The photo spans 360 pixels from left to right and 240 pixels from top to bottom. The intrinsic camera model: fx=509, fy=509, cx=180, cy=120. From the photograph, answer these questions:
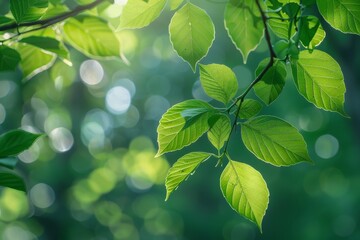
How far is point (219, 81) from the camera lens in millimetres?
489

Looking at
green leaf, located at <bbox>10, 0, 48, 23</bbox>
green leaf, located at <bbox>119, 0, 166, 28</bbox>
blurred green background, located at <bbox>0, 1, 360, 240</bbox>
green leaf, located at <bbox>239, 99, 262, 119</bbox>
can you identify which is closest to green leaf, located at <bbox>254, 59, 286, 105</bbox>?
green leaf, located at <bbox>239, 99, 262, 119</bbox>

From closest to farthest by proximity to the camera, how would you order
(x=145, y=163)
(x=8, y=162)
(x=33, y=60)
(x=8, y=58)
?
(x=8, y=162) → (x=8, y=58) → (x=33, y=60) → (x=145, y=163)

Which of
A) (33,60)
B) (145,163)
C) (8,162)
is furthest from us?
(145,163)

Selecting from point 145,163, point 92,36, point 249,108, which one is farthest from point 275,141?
point 145,163

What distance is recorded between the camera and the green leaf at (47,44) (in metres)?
0.55

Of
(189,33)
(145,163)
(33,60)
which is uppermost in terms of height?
(189,33)

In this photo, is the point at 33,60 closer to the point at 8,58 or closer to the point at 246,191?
the point at 8,58

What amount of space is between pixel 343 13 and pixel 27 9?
Answer: 29cm

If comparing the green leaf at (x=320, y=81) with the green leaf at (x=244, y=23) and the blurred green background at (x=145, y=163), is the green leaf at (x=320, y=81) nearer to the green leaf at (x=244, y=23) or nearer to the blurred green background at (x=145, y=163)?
the green leaf at (x=244, y=23)

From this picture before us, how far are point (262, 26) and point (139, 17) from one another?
120 mm

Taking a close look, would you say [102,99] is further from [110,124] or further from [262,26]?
[262,26]

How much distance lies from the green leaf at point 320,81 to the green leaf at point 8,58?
0.29 metres

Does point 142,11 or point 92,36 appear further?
point 92,36

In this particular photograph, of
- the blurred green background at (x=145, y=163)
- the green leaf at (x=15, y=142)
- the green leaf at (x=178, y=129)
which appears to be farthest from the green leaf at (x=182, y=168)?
the blurred green background at (x=145, y=163)
